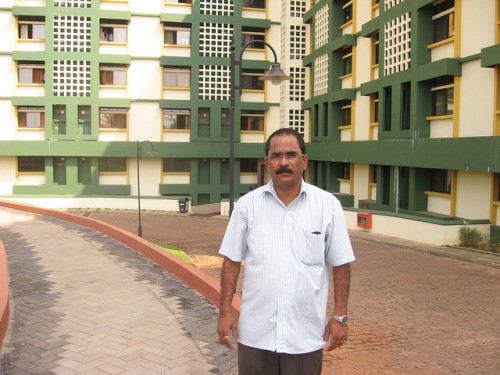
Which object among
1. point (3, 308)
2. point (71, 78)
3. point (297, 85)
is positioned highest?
point (71, 78)

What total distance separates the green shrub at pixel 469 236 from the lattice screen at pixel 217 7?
76.6ft

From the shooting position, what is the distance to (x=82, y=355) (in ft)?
18.6

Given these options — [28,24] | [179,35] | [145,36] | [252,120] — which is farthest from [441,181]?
[28,24]

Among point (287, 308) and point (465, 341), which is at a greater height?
point (287, 308)

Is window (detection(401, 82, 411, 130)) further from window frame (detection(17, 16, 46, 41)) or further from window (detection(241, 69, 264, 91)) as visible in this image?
window frame (detection(17, 16, 46, 41))

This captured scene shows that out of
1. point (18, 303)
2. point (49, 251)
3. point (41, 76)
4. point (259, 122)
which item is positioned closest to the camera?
point (18, 303)

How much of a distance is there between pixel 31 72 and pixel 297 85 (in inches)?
655

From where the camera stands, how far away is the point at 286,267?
10.8ft

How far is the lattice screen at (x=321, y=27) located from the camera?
2853 centimetres

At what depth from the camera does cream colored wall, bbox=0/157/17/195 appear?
33.7 meters

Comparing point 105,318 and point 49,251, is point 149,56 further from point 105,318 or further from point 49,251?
point 105,318

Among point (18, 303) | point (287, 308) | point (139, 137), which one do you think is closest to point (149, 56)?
point (139, 137)

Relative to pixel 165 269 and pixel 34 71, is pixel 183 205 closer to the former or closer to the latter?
pixel 34 71

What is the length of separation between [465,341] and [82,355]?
4.51 meters
